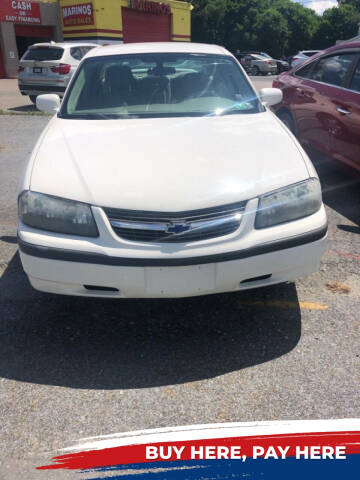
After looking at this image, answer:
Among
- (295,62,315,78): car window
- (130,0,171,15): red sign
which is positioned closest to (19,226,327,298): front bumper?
(295,62,315,78): car window

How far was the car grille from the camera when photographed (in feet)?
7.28

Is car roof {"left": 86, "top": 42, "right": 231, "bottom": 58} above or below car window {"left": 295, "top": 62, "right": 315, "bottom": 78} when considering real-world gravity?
above

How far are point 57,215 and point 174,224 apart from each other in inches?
24.1

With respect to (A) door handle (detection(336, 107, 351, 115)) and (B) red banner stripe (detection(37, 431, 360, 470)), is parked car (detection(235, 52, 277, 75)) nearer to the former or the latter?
(A) door handle (detection(336, 107, 351, 115))

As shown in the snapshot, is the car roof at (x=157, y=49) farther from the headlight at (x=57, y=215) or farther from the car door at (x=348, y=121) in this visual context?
the headlight at (x=57, y=215)

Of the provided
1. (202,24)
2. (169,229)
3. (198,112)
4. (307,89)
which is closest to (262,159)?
(169,229)

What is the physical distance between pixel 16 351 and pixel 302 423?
1582mm

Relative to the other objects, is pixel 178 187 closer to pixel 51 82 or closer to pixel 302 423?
pixel 302 423

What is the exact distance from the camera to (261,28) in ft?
172

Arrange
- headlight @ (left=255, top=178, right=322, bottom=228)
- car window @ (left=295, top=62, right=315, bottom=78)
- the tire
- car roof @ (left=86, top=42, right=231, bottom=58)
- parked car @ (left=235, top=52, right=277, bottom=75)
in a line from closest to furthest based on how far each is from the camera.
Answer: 1. headlight @ (left=255, top=178, right=322, bottom=228)
2. car roof @ (left=86, top=42, right=231, bottom=58)
3. car window @ (left=295, top=62, right=315, bottom=78)
4. the tire
5. parked car @ (left=235, top=52, right=277, bottom=75)

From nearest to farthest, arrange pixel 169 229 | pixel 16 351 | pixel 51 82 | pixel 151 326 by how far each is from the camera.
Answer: pixel 169 229 < pixel 16 351 < pixel 151 326 < pixel 51 82

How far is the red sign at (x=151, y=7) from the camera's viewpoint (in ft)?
93.4

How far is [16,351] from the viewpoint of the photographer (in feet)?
8.32

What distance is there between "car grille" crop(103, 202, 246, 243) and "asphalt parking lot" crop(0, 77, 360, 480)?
71cm
